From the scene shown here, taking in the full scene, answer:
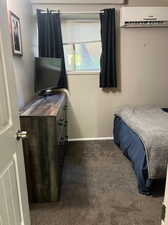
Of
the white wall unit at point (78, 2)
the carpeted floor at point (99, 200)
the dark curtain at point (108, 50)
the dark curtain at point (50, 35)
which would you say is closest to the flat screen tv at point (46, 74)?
the dark curtain at point (50, 35)

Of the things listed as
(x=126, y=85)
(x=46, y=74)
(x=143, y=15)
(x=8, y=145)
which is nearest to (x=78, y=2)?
(x=143, y=15)

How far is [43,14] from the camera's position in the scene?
315 centimetres

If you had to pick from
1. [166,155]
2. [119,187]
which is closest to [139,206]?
[119,187]

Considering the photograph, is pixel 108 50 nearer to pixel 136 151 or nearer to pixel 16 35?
pixel 16 35

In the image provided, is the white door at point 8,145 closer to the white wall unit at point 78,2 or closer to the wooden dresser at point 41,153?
the wooden dresser at point 41,153

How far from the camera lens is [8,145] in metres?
1.13

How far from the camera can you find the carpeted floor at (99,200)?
1.83 meters

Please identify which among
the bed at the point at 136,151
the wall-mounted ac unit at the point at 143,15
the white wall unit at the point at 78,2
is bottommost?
the bed at the point at 136,151

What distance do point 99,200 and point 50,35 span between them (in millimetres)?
2537

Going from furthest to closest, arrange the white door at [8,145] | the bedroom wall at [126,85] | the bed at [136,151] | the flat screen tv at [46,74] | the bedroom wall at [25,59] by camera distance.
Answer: the bedroom wall at [126,85]
the flat screen tv at [46,74]
the bedroom wall at [25,59]
the bed at [136,151]
the white door at [8,145]

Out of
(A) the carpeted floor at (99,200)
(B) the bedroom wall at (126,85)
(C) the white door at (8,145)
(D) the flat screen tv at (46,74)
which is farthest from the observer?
(B) the bedroom wall at (126,85)

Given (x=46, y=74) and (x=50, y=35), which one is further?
(x=50, y=35)

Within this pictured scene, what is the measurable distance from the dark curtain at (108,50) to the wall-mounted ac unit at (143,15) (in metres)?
0.20

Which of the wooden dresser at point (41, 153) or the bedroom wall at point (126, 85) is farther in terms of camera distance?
the bedroom wall at point (126, 85)
